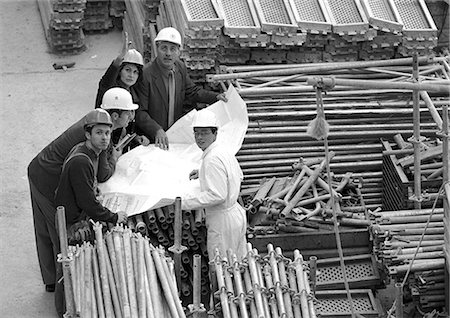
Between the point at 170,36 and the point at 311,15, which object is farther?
the point at 311,15

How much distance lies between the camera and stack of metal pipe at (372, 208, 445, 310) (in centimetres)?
1082

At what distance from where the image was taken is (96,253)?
31.8 feet

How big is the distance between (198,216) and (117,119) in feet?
4.51

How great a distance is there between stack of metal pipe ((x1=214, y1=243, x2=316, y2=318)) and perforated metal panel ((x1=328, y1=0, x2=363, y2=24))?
4.90 meters

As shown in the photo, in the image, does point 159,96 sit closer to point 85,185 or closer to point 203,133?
point 203,133

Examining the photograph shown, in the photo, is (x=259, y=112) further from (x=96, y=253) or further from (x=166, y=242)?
(x=96, y=253)

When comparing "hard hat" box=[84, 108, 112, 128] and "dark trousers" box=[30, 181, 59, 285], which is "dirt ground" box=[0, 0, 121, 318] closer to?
"dark trousers" box=[30, 181, 59, 285]

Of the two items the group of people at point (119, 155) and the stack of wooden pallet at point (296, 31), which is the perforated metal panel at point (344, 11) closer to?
the stack of wooden pallet at point (296, 31)

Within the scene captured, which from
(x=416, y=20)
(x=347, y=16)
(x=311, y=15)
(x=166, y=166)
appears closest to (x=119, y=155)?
(x=166, y=166)

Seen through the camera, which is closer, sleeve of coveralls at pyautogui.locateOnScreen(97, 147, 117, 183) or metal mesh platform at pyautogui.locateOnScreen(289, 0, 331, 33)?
sleeve of coveralls at pyautogui.locateOnScreen(97, 147, 117, 183)

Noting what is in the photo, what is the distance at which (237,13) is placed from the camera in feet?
45.6

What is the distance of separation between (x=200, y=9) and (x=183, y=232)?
3.58m

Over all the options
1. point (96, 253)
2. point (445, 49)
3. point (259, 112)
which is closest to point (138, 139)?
A: point (259, 112)

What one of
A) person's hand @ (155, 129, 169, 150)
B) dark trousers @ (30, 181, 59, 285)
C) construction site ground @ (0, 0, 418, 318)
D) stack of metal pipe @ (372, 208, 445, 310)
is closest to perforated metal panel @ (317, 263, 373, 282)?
stack of metal pipe @ (372, 208, 445, 310)
